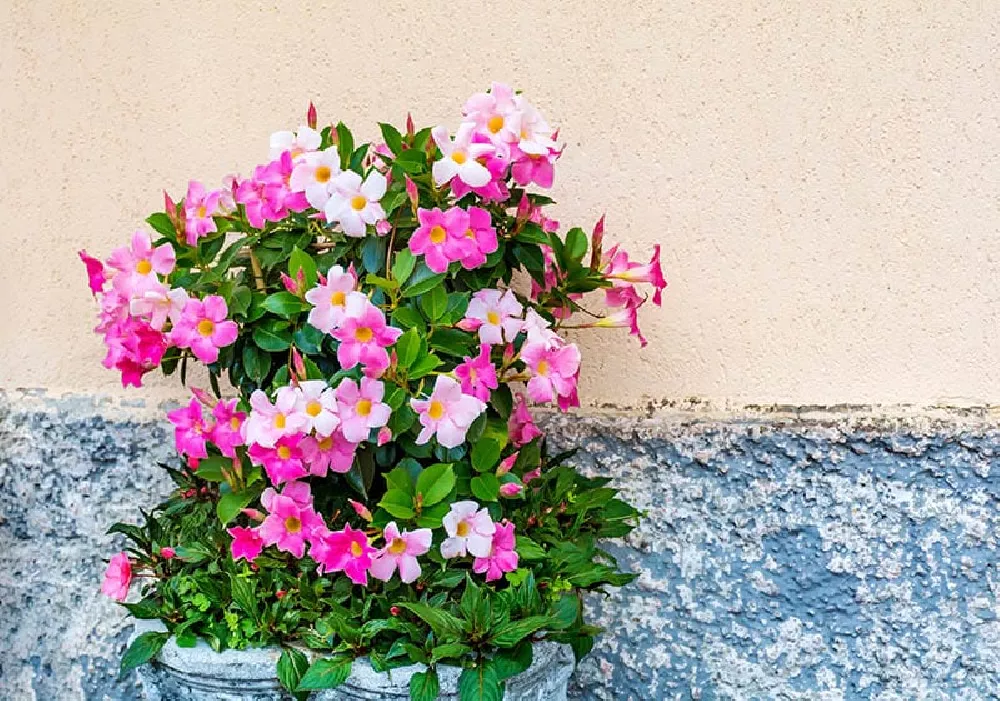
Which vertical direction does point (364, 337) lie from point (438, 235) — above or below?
below

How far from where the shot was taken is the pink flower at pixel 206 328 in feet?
4.26

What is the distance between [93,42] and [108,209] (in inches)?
13.2

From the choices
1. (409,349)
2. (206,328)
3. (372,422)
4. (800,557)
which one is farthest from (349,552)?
(800,557)

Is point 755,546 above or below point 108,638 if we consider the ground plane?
above

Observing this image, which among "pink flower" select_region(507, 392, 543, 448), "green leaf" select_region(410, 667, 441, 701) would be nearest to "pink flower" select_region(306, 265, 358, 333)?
"pink flower" select_region(507, 392, 543, 448)

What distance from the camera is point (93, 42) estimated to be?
1789mm

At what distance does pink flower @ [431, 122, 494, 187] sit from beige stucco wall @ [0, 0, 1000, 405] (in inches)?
14.4

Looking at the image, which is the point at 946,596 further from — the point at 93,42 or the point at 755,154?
the point at 93,42

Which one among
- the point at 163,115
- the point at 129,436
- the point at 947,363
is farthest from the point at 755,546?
the point at 163,115

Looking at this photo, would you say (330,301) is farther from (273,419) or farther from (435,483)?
(435,483)

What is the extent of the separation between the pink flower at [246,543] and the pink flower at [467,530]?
27 cm

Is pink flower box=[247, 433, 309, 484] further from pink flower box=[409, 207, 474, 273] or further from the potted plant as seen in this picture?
pink flower box=[409, 207, 474, 273]

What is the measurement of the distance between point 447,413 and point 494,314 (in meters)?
0.18

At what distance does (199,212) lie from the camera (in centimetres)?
146
